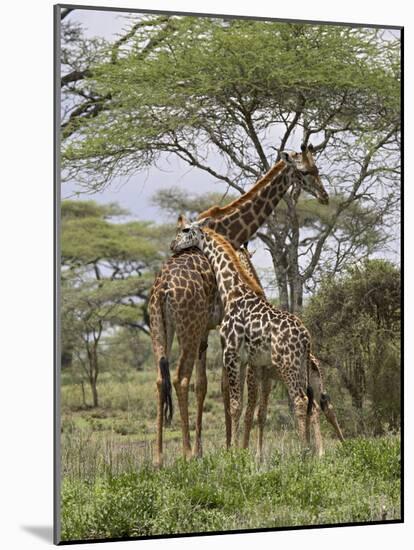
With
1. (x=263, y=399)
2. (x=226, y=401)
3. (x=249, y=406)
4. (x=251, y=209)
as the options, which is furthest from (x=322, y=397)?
(x=251, y=209)

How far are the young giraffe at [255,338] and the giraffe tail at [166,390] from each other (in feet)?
1.34

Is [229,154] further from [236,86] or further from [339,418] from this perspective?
[339,418]

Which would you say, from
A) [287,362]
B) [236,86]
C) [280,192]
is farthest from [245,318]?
[236,86]

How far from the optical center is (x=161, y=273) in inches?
342

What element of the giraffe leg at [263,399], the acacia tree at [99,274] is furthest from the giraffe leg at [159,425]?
the giraffe leg at [263,399]

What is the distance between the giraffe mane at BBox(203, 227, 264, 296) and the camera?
348 inches

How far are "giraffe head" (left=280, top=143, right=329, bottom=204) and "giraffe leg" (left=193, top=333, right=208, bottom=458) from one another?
1274 millimetres

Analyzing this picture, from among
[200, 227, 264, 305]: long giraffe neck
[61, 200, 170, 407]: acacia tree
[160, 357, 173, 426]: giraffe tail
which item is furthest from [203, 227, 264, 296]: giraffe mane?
[160, 357, 173, 426]: giraffe tail

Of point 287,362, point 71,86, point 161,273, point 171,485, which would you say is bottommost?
point 171,485

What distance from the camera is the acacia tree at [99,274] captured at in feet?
27.1

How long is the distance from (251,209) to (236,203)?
0.38ft

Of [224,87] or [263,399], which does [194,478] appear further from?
[224,87]

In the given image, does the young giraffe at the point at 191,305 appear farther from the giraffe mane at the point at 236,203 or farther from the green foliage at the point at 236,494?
the green foliage at the point at 236,494

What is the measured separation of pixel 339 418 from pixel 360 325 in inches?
25.9
